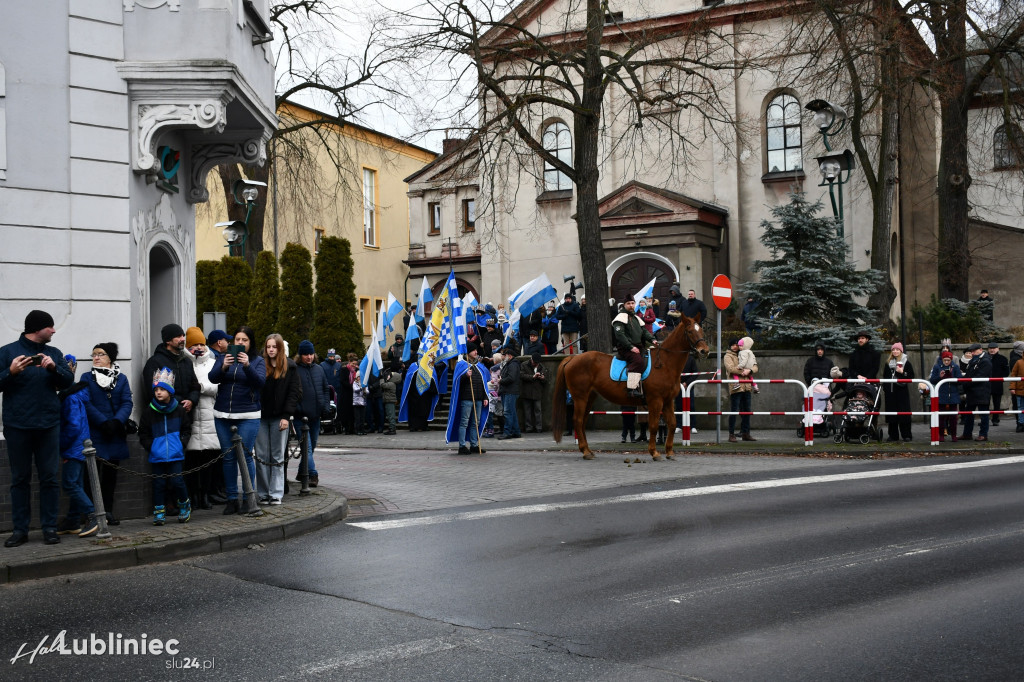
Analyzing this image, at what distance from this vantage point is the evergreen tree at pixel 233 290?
3816cm

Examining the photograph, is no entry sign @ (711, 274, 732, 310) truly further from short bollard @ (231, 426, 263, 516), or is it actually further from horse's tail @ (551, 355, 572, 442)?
short bollard @ (231, 426, 263, 516)

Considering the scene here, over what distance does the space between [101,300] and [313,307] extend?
23036 mm

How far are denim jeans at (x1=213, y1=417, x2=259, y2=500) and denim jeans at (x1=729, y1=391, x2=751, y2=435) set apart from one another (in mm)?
11147

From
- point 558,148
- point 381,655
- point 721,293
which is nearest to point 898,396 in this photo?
point 721,293

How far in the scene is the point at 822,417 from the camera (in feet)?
67.9

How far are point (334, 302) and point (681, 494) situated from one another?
2173 centimetres

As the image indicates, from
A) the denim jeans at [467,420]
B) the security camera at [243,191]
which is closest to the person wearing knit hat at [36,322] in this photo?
the denim jeans at [467,420]

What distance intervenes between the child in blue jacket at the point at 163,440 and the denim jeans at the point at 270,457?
4.00 feet

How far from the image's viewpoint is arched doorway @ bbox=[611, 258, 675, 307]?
113ft

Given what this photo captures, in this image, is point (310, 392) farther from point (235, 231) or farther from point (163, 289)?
point (235, 231)

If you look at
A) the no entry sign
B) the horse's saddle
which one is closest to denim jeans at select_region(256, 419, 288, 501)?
the horse's saddle

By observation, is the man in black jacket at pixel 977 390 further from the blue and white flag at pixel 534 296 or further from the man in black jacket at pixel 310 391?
the man in black jacket at pixel 310 391

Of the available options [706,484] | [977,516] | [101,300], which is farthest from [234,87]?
[977,516]

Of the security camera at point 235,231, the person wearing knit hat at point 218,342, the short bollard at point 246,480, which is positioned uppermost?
the security camera at point 235,231
